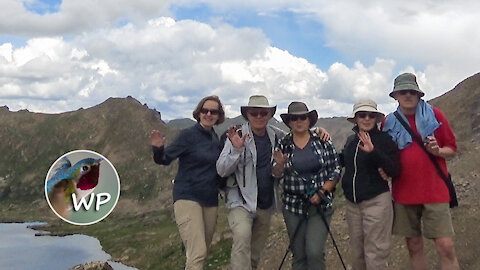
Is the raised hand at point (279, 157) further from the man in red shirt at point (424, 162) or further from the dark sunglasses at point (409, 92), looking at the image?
the dark sunglasses at point (409, 92)

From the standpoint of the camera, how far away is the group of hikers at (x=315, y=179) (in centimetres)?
985

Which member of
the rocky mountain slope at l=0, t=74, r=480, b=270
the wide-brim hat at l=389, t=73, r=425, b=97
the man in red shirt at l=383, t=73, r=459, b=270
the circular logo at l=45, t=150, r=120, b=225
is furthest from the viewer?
the rocky mountain slope at l=0, t=74, r=480, b=270

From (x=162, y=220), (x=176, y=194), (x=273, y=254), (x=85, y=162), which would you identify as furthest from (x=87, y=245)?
(x=176, y=194)

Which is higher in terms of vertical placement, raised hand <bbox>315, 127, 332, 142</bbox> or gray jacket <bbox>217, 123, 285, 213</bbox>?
raised hand <bbox>315, 127, 332, 142</bbox>

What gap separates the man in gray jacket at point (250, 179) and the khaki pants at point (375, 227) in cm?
180

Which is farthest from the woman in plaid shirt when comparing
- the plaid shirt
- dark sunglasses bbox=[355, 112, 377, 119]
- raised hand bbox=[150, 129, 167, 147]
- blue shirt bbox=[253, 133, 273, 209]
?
raised hand bbox=[150, 129, 167, 147]

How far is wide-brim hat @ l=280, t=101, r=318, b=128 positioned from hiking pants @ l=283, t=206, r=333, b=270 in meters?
1.82

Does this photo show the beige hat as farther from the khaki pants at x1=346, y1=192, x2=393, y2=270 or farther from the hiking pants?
the hiking pants

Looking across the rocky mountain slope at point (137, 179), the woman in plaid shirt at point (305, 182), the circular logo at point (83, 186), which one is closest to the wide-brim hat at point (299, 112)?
the woman in plaid shirt at point (305, 182)

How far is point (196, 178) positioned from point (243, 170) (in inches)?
38.8

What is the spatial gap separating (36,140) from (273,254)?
17300cm

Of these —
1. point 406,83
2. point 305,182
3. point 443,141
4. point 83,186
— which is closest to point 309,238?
point 305,182

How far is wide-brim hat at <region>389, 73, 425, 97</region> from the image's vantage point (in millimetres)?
9891

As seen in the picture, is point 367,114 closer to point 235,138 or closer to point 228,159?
point 235,138
